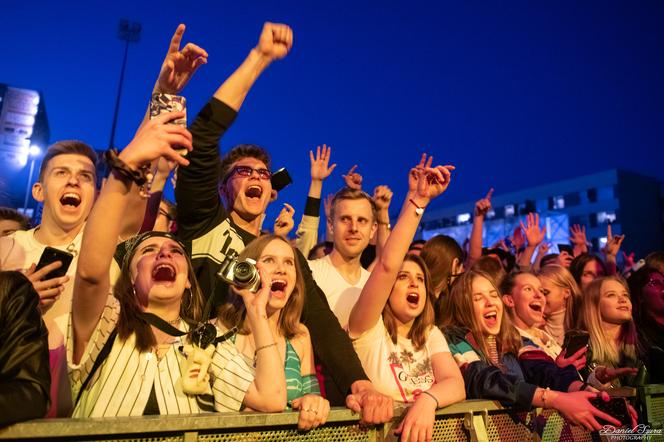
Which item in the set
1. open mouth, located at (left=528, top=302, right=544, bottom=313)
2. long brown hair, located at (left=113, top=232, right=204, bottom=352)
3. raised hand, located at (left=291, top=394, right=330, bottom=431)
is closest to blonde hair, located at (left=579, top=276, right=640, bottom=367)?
open mouth, located at (left=528, top=302, right=544, bottom=313)

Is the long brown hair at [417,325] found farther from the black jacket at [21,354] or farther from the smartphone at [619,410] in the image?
the black jacket at [21,354]

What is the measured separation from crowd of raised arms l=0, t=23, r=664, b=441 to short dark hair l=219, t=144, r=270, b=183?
13mm

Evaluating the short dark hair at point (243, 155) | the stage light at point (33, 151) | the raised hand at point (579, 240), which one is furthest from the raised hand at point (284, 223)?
the stage light at point (33, 151)

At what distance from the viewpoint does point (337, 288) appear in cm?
349

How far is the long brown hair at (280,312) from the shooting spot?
8.36 ft

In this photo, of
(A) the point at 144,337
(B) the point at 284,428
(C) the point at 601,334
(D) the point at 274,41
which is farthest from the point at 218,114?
(C) the point at 601,334

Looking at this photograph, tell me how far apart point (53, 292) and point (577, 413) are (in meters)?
2.54

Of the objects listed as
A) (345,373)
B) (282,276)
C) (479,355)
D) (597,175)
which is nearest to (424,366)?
(479,355)

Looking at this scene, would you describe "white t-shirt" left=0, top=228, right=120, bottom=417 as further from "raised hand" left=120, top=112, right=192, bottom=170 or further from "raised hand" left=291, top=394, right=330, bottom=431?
"raised hand" left=291, top=394, right=330, bottom=431

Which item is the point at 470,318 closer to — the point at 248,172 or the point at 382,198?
the point at 382,198

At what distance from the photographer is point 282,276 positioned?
8.75 feet

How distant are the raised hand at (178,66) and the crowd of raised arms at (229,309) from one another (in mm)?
11

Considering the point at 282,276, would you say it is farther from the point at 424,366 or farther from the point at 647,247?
the point at 647,247

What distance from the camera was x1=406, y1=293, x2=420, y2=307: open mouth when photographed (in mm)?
3051
